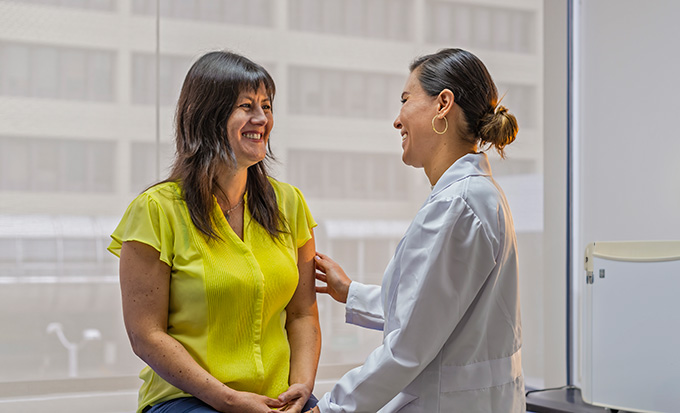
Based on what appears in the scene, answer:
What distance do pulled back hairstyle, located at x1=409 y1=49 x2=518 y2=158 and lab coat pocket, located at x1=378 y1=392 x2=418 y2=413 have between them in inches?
23.1

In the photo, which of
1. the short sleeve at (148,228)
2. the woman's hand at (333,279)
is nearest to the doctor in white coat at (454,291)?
the woman's hand at (333,279)

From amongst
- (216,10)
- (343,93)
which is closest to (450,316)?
(343,93)

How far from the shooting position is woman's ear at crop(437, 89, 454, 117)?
152cm

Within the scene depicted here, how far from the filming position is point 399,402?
145 cm

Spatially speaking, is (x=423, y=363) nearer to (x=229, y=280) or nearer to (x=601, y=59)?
(x=229, y=280)

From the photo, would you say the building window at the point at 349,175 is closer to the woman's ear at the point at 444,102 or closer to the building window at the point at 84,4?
the building window at the point at 84,4

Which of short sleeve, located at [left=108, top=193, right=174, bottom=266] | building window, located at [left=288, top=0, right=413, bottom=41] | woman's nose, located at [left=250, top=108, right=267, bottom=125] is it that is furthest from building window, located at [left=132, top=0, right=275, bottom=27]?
short sleeve, located at [left=108, top=193, right=174, bottom=266]

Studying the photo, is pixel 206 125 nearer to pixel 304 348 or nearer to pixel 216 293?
pixel 216 293

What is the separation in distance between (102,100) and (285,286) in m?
0.91

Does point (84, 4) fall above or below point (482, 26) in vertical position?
below

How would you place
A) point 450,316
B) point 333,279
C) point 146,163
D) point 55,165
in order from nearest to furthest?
1. point 450,316
2. point 333,279
3. point 55,165
4. point 146,163

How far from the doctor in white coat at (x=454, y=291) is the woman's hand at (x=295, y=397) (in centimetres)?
17

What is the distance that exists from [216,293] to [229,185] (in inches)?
11.5

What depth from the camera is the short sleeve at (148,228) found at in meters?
1.53
